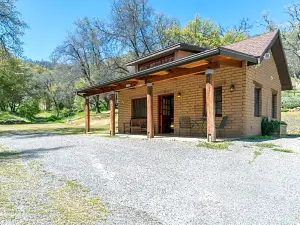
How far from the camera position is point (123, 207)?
299cm

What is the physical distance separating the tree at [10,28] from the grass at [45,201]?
49.3 ft

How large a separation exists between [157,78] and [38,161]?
544 centimetres

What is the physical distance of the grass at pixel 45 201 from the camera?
104 inches

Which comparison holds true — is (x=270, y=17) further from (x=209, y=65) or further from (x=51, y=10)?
(x=209, y=65)

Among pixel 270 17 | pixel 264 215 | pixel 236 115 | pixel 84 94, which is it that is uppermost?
pixel 270 17

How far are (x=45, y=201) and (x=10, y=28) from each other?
16935mm

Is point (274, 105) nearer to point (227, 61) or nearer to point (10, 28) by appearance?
point (227, 61)

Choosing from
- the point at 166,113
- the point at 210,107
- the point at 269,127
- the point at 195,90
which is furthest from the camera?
the point at 166,113

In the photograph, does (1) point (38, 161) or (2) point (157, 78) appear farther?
(2) point (157, 78)

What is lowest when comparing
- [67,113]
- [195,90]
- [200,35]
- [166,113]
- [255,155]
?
[255,155]

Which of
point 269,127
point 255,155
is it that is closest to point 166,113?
point 269,127

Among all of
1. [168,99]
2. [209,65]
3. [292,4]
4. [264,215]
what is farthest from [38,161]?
[292,4]

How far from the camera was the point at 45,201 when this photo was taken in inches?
123

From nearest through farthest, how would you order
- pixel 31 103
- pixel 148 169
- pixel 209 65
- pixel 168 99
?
pixel 148 169 < pixel 209 65 < pixel 168 99 < pixel 31 103
